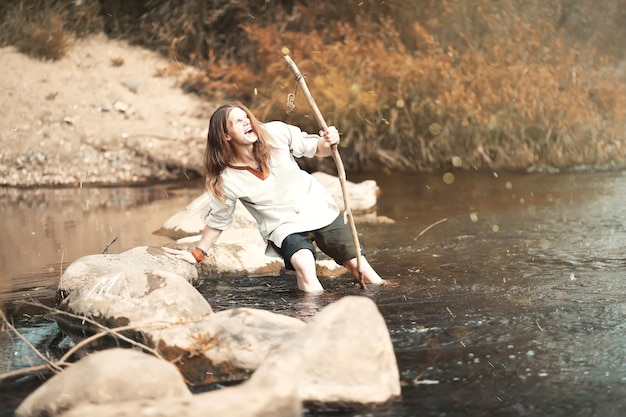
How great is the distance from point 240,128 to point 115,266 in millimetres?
1089

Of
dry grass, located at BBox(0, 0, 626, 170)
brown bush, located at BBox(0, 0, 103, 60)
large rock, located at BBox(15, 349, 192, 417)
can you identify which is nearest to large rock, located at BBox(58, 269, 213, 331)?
large rock, located at BBox(15, 349, 192, 417)

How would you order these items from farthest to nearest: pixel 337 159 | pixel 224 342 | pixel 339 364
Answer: pixel 337 159
pixel 224 342
pixel 339 364

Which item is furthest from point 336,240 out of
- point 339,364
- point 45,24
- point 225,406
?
point 45,24

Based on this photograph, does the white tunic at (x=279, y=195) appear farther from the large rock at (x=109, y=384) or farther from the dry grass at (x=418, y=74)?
the dry grass at (x=418, y=74)

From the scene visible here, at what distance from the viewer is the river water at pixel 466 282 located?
4056mm

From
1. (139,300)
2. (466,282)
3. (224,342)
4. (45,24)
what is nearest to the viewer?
(224,342)

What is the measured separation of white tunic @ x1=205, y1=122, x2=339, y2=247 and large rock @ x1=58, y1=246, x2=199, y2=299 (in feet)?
1.64

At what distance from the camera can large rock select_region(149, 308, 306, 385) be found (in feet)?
14.2

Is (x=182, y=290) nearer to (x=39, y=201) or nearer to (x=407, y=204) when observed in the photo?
(x=407, y=204)

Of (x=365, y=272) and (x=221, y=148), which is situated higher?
(x=221, y=148)

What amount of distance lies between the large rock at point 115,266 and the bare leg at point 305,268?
2.53 feet

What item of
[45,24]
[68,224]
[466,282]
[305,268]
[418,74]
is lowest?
[68,224]

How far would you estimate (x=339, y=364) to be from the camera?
3.89m

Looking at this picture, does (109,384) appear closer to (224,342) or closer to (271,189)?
(224,342)
